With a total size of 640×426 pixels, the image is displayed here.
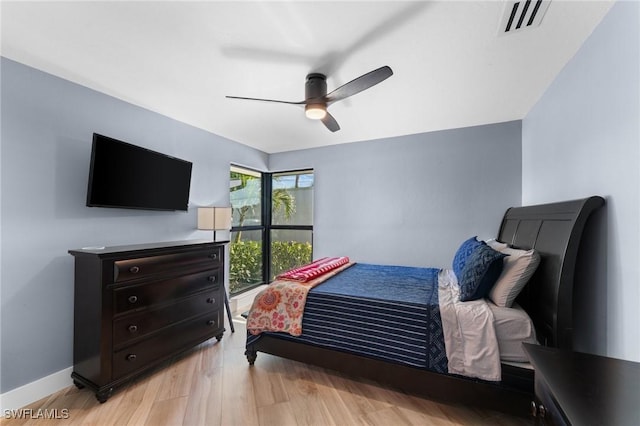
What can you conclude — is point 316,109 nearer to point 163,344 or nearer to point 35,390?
point 163,344

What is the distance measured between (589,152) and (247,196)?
3862 millimetres

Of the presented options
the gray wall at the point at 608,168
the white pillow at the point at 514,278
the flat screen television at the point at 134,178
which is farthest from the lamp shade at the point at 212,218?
the gray wall at the point at 608,168

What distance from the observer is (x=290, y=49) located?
1.75 m

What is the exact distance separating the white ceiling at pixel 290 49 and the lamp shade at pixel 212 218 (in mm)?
1079

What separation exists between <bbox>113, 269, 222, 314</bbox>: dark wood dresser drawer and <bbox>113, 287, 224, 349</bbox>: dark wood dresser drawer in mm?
61

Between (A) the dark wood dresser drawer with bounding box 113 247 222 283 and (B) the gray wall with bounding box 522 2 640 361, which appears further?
(A) the dark wood dresser drawer with bounding box 113 247 222 283

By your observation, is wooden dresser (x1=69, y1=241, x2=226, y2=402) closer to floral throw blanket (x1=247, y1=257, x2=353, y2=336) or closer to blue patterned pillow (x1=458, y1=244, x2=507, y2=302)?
floral throw blanket (x1=247, y1=257, x2=353, y2=336)

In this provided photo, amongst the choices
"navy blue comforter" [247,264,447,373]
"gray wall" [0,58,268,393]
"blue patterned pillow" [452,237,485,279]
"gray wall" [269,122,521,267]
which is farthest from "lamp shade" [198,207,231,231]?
"blue patterned pillow" [452,237,485,279]

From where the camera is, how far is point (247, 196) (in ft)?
13.9

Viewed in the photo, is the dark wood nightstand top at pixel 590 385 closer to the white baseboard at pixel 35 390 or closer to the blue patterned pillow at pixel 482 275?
the blue patterned pillow at pixel 482 275

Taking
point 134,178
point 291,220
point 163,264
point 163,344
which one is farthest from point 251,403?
point 291,220

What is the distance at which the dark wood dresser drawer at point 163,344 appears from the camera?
1964 mm

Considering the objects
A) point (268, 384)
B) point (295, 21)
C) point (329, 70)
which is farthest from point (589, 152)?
point (268, 384)

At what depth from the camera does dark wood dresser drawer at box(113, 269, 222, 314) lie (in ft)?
6.50
